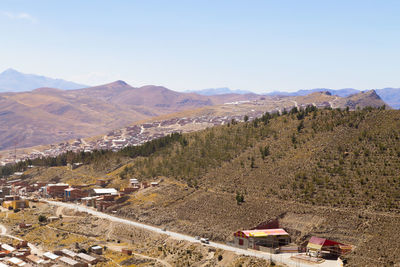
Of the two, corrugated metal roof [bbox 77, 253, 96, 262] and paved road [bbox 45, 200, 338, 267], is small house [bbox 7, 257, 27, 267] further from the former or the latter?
paved road [bbox 45, 200, 338, 267]

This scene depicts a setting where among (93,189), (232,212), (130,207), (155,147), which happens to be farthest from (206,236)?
(155,147)

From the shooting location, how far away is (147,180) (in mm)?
104125

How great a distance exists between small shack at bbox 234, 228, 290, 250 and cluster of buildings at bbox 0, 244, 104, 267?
19.2 metres

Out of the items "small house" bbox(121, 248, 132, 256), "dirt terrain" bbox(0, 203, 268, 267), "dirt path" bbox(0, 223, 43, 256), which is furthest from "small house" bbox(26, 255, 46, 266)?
"small house" bbox(121, 248, 132, 256)

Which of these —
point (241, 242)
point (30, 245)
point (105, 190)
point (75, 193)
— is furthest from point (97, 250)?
point (75, 193)

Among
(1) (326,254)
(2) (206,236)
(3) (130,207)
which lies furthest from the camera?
(3) (130,207)

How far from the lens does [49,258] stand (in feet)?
210

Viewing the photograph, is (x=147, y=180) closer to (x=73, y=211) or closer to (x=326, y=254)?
(x=73, y=211)

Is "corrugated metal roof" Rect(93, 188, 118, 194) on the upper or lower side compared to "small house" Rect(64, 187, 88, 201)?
upper

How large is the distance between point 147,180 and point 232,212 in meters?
35.4

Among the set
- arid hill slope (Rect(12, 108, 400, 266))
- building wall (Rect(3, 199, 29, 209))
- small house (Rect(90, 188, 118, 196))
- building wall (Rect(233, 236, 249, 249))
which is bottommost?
building wall (Rect(3, 199, 29, 209))

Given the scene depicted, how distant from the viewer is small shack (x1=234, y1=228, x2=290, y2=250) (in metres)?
59.2

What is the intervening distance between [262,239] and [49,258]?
29262 mm

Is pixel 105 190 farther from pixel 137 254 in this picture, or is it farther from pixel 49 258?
pixel 137 254
